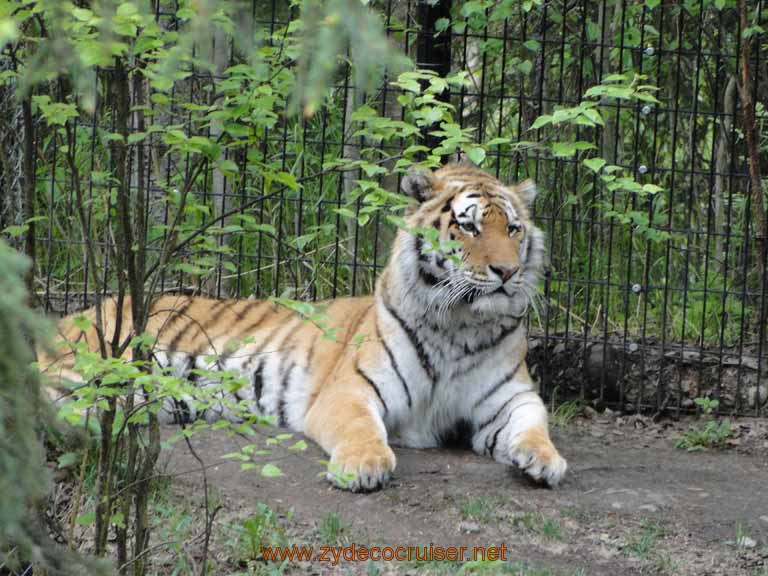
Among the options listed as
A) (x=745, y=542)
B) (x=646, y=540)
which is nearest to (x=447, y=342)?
(x=646, y=540)

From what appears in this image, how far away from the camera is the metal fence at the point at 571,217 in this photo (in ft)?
19.9

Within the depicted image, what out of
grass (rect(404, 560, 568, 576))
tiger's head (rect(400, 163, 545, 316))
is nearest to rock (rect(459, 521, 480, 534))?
grass (rect(404, 560, 568, 576))

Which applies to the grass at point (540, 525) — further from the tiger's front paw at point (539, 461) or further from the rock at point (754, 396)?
the rock at point (754, 396)

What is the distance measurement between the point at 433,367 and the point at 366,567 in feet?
5.65

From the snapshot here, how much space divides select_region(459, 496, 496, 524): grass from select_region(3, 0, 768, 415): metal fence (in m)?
1.82

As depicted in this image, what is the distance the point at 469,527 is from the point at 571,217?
3.34 m

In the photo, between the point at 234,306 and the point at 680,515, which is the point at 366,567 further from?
the point at 234,306

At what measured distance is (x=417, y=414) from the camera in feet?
17.0

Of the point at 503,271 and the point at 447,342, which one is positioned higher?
the point at 503,271

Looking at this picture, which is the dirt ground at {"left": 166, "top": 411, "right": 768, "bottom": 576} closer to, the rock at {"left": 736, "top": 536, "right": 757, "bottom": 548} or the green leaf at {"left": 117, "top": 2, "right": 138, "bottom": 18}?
the rock at {"left": 736, "top": 536, "right": 757, "bottom": 548}

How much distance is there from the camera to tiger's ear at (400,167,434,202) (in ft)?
16.9

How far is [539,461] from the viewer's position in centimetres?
450

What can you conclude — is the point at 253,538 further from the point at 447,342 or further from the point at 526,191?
the point at 526,191

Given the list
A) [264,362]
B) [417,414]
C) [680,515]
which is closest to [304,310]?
[680,515]
